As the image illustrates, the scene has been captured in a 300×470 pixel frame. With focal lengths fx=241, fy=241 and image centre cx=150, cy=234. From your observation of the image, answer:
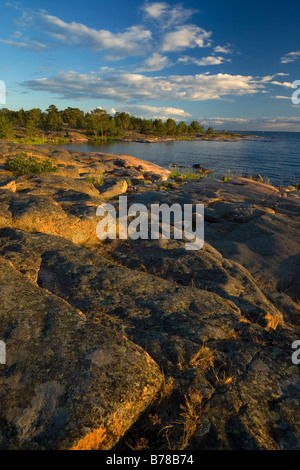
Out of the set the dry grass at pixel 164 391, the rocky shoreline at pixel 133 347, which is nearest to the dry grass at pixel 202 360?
the rocky shoreline at pixel 133 347

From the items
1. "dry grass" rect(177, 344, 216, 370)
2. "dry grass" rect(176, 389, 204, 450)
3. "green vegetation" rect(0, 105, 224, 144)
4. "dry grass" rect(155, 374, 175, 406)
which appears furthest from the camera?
"green vegetation" rect(0, 105, 224, 144)

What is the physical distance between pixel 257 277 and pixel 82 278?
6.80m

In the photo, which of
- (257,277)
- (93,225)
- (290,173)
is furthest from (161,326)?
(290,173)

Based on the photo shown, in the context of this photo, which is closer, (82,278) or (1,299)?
(1,299)

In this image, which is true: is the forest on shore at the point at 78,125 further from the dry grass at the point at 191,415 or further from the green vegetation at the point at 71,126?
the dry grass at the point at 191,415

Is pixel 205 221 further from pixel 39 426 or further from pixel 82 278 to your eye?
pixel 39 426

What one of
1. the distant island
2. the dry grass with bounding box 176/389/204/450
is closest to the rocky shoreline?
the dry grass with bounding box 176/389/204/450

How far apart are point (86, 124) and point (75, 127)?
3372 centimetres

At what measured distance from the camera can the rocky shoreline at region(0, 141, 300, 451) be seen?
268 cm

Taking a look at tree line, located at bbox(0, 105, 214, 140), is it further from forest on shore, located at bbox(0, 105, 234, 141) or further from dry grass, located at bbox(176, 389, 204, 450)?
dry grass, located at bbox(176, 389, 204, 450)

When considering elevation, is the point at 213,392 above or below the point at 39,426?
below

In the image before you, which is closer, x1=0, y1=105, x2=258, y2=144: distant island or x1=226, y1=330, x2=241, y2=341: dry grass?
x1=226, y1=330, x2=241, y2=341: dry grass

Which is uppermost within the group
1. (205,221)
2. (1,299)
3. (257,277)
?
(1,299)

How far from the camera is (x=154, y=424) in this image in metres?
2.84
